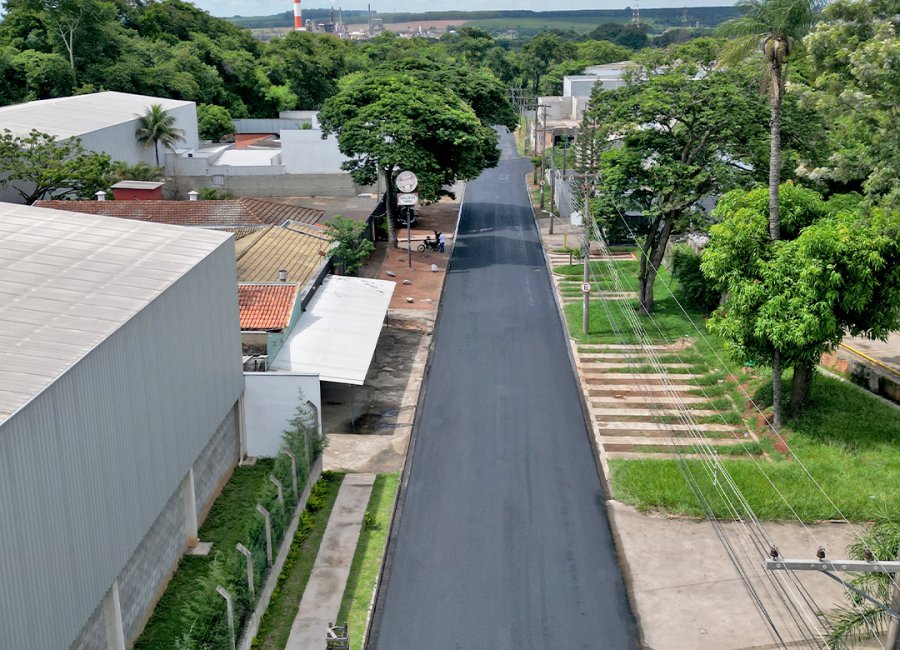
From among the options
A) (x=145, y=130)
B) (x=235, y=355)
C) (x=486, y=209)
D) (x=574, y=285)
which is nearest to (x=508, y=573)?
(x=235, y=355)

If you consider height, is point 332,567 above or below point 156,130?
below

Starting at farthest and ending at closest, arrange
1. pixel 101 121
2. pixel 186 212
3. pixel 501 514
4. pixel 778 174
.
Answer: pixel 101 121 < pixel 186 212 < pixel 778 174 < pixel 501 514

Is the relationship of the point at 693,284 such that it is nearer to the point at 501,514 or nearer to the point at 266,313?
the point at 266,313

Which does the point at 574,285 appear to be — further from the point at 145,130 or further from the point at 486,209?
the point at 145,130

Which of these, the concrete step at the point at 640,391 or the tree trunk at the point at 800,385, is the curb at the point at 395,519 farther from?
the tree trunk at the point at 800,385

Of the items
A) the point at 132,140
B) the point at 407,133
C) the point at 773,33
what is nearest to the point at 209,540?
the point at 773,33

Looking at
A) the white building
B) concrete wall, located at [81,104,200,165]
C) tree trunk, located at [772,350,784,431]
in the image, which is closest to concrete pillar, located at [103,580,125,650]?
tree trunk, located at [772,350,784,431]

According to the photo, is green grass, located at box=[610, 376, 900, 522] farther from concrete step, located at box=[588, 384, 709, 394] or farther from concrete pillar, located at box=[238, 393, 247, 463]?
concrete pillar, located at box=[238, 393, 247, 463]

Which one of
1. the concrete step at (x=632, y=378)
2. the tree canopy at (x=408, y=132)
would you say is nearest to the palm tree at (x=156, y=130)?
the tree canopy at (x=408, y=132)
